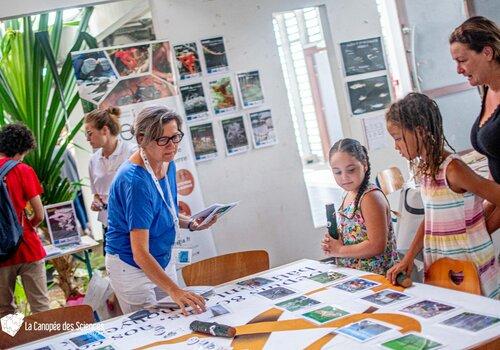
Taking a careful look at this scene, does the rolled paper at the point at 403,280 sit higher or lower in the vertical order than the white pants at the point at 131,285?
lower

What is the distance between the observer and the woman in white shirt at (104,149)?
3873 mm

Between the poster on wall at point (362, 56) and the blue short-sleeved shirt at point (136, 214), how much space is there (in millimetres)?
2907

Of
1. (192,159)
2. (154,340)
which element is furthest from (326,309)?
(192,159)

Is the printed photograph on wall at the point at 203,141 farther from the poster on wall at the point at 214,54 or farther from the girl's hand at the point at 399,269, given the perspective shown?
the girl's hand at the point at 399,269

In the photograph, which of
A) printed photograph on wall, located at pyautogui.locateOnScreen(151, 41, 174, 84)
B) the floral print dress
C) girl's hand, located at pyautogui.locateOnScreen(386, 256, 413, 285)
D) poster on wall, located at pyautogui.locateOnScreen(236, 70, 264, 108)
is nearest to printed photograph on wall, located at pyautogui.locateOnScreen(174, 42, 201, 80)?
printed photograph on wall, located at pyautogui.locateOnScreen(151, 41, 174, 84)

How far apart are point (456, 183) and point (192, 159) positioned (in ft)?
8.79

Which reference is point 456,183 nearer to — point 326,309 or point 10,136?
point 326,309

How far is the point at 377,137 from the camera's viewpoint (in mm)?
5316

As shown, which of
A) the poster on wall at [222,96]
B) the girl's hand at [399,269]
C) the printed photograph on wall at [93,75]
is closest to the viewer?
the girl's hand at [399,269]

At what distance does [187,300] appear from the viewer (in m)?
2.30

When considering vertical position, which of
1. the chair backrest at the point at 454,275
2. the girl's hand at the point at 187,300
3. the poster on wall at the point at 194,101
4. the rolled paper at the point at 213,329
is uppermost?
the poster on wall at the point at 194,101

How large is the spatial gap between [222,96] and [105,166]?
1.19 m

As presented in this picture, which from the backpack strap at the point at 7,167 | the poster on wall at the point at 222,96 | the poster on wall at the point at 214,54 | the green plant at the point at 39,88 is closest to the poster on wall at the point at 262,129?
the poster on wall at the point at 222,96

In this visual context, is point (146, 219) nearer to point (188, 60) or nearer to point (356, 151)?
point (356, 151)
